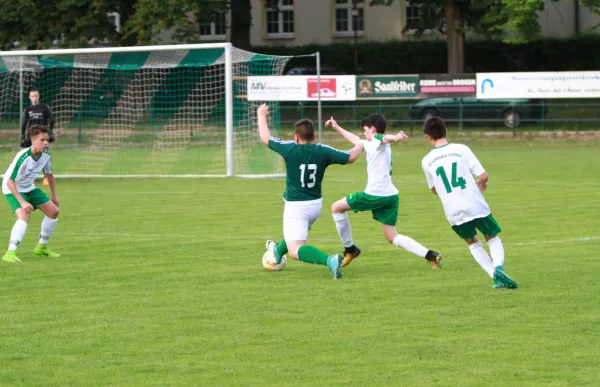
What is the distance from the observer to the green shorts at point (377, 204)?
1124cm

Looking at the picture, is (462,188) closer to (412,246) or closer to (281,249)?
(412,246)

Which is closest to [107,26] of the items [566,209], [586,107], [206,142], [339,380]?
[206,142]

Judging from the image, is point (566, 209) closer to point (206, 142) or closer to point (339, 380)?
point (339, 380)

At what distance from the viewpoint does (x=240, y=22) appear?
46.5 metres

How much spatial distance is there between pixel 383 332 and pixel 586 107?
28.0 metres

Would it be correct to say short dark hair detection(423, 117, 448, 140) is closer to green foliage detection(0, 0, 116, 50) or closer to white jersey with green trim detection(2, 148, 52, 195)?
white jersey with green trim detection(2, 148, 52, 195)

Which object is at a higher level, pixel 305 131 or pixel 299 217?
pixel 305 131

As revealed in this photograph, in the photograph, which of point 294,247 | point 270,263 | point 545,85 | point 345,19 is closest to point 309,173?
point 294,247

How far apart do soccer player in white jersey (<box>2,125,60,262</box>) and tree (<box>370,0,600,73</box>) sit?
2773cm

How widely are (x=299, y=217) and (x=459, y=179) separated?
183cm

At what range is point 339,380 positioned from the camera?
6691mm

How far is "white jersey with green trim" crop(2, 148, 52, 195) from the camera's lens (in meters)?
12.2

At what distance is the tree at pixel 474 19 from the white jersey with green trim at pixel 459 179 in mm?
29101

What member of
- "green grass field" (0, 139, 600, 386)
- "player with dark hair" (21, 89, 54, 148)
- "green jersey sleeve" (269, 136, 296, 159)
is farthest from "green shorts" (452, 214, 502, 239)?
"player with dark hair" (21, 89, 54, 148)
